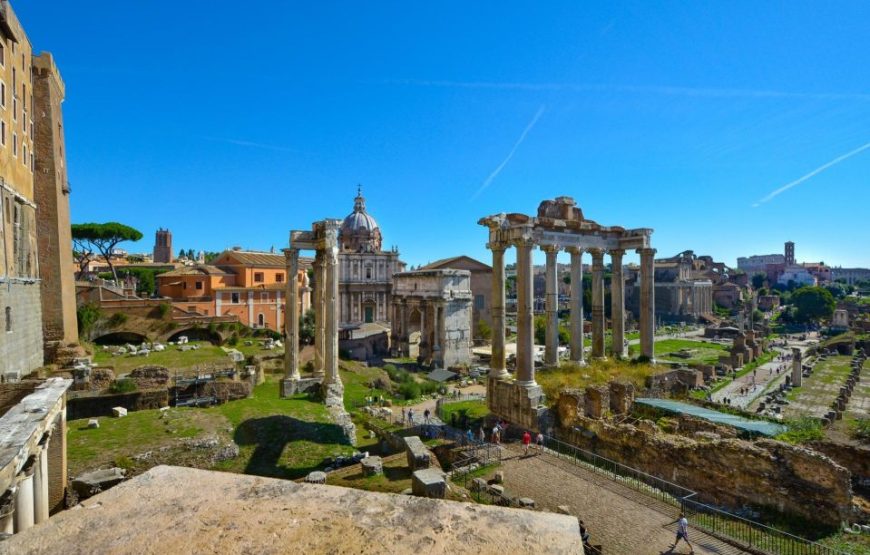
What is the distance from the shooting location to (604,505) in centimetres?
987

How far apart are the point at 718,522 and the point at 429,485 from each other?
5878mm

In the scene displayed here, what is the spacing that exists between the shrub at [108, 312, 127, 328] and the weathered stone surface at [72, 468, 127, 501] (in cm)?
2522

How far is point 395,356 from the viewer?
135 ft

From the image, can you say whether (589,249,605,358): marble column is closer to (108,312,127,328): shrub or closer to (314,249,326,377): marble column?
(314,249,326,377): marble column

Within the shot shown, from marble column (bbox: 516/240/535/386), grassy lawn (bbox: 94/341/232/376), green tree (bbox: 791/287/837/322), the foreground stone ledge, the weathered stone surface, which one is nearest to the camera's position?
the foreground stone ledge

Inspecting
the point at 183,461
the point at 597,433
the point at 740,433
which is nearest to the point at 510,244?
the point at 597,433

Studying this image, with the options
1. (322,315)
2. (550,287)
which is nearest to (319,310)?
(322,315)

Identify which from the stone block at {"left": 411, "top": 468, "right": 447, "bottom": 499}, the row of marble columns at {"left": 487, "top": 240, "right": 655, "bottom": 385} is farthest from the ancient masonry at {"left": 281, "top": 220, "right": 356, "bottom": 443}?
the stone block at {"left": 411, "top": 468, "right": 447, "bottom": 499}

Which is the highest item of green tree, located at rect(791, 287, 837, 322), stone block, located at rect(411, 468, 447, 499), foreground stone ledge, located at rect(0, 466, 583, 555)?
foreground stone ledge, located at rect(0, 466, 583, 555)

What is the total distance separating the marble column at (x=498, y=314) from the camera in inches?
606

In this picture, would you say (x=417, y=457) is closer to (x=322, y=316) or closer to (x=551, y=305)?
(x=322, y=316)

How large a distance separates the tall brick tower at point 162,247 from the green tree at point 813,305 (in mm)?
112937

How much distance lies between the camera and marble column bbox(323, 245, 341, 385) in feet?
54.3

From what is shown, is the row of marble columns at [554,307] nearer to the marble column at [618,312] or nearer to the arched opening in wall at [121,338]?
the marble column at [618,312]
